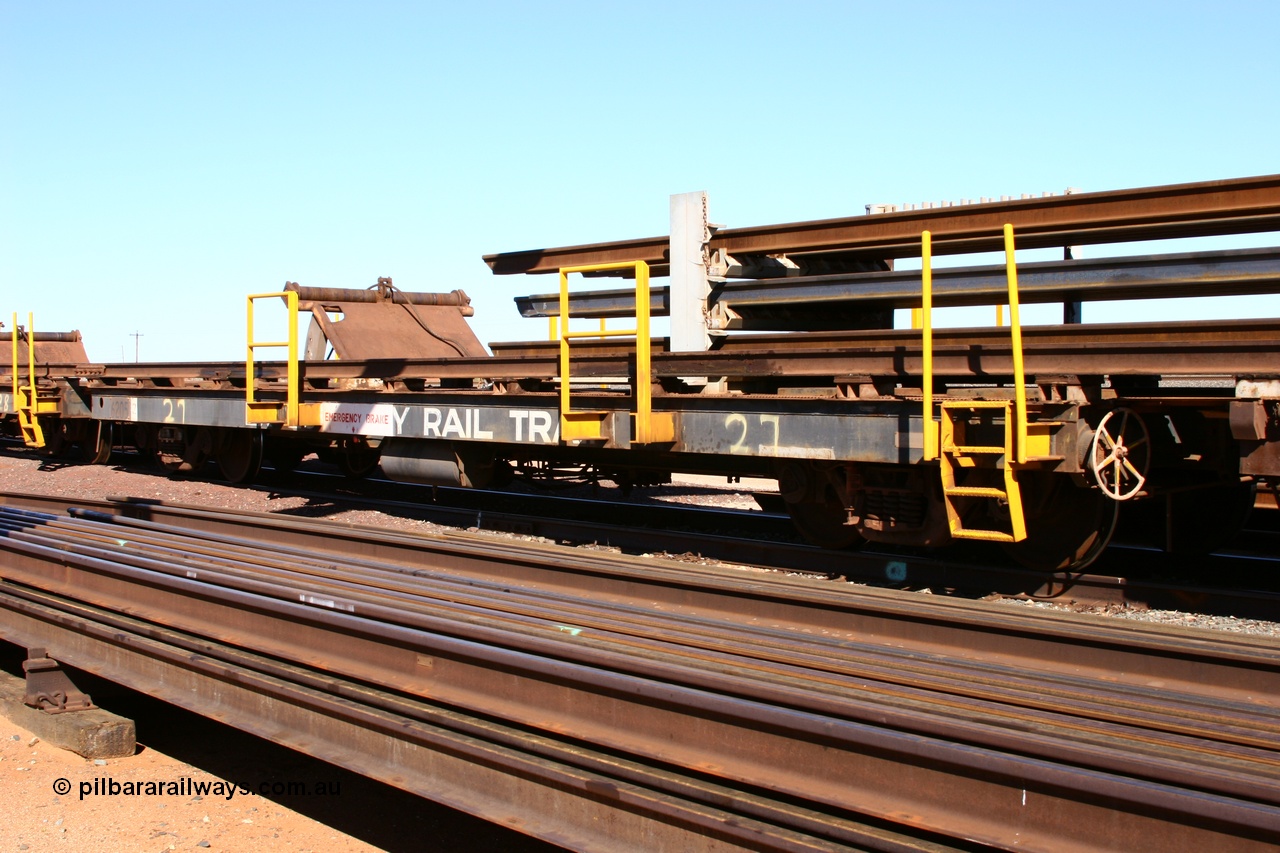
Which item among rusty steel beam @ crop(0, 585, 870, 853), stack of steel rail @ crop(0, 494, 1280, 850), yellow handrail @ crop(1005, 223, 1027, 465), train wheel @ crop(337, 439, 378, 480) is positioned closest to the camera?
stack of steel rail @ crop(0, 494, 1280, 850)

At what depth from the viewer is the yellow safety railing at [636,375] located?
309 inches

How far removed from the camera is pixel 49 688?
5.45 meters

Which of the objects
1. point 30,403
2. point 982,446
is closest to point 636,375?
point 982,446

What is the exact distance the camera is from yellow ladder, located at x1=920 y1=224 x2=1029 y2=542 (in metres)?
6.36

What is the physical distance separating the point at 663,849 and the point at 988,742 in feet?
3.27

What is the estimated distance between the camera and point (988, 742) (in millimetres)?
3080

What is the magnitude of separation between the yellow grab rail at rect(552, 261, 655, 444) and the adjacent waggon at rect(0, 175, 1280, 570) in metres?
0.02

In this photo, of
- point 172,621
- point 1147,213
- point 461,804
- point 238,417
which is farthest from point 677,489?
point 461,804

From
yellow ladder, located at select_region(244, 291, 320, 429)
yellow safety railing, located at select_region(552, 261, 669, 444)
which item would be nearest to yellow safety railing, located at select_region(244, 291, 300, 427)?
yellow ladder, located at select_region(244, 291, 320, 429)

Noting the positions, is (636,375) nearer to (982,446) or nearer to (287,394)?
(982,446)

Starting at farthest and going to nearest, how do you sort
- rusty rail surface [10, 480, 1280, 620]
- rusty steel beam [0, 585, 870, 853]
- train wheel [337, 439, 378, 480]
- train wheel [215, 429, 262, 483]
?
1. train wheel [337, 439, 378, 480]
2. train wheel [215, 429, 262, 483]
3. rusty rail surface [10, 480, 1280, 620]
4. rusty steel beam [0, 585, 870, 853]

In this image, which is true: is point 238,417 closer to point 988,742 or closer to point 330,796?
point 330,796

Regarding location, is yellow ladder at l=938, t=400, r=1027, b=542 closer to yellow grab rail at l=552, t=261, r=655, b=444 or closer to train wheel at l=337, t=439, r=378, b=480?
yellow grab rail at l=552, t=261, r=655, b=444

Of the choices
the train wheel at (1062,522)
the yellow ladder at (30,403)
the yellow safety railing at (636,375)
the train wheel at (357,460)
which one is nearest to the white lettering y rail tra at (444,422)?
the yellow safety railing at (636,375)
